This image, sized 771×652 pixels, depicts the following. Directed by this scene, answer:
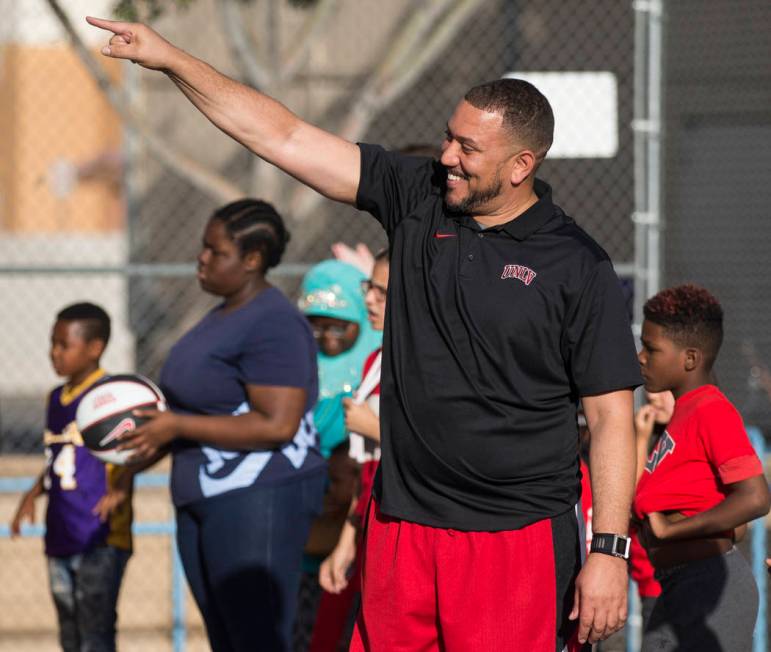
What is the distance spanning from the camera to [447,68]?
1100cm

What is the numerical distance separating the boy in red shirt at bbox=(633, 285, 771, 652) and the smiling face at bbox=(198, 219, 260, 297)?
1.54 metres

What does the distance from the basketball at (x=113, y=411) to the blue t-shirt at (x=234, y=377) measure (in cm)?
10

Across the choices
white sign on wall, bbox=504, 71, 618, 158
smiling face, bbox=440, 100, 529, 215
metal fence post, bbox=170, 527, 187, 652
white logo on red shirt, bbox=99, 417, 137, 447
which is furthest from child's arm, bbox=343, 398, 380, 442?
white sign on wall, bbox=504, 71, 618, 158

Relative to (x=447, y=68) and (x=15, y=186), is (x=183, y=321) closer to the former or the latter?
(x=447, y=68)

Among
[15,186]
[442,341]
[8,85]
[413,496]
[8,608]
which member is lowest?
[8,608]

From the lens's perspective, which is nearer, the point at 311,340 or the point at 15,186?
the point at 311,340

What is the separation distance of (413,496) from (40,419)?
7082 mm

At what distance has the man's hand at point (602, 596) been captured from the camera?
3.12 meters

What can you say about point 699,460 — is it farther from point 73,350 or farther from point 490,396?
point 73,350

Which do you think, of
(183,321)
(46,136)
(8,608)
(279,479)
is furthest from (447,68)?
(279,479)

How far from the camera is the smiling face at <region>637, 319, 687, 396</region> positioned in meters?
4.17

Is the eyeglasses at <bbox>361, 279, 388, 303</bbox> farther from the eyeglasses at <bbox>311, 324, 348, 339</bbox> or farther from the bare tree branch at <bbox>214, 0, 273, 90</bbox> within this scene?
the bare tree branch at <bbox>214, 0, 273, 90</bbox>

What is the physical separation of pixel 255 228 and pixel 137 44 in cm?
168

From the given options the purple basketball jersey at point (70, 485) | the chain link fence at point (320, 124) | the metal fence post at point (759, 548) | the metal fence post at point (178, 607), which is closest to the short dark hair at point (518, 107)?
the purple basketball jersey at point (70, 485)
